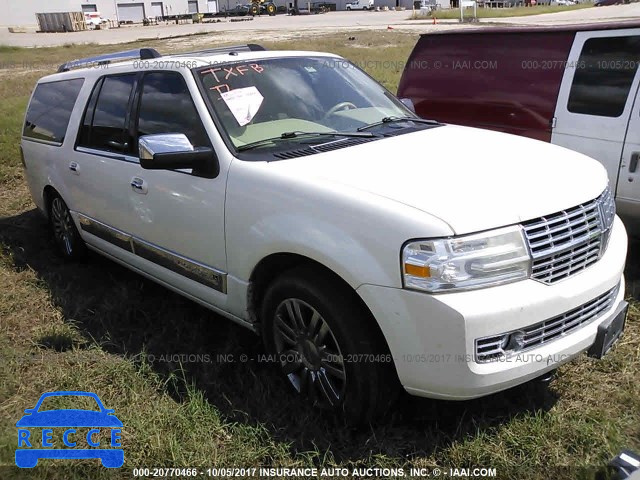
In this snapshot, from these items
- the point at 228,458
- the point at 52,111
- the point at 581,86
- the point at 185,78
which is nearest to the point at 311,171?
the point at 185,78

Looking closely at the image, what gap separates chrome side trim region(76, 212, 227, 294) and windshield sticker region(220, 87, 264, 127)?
34.5 inches

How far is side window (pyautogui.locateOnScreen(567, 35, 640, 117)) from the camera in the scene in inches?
173

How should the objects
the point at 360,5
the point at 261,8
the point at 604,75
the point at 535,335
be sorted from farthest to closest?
the point at 360,5, the point at 261,8, the point at 604,75, the point at 535,335

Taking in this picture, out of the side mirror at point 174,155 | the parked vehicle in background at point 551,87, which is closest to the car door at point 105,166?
the side mirror at point 174,155

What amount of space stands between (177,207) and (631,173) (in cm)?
325

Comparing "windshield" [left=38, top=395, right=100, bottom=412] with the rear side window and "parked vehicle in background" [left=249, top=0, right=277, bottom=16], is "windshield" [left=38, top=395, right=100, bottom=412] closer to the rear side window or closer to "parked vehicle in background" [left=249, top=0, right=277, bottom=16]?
the rear side window

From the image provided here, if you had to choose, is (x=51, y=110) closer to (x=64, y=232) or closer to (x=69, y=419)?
(x=64, y=232)

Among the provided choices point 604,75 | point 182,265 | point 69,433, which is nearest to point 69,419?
point 69,433

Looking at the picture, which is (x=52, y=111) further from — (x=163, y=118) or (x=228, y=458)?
(x=228, y=458)

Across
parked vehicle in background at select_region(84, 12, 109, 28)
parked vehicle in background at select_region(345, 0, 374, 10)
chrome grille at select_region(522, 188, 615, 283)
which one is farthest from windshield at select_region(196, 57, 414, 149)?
parked vehicle in background at select_region(345, 0, 374, 10)

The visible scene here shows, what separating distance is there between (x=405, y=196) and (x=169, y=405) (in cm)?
172

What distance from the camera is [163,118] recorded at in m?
3.63

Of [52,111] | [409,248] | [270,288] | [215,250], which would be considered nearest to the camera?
[409,248]

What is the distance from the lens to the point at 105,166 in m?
4.05
